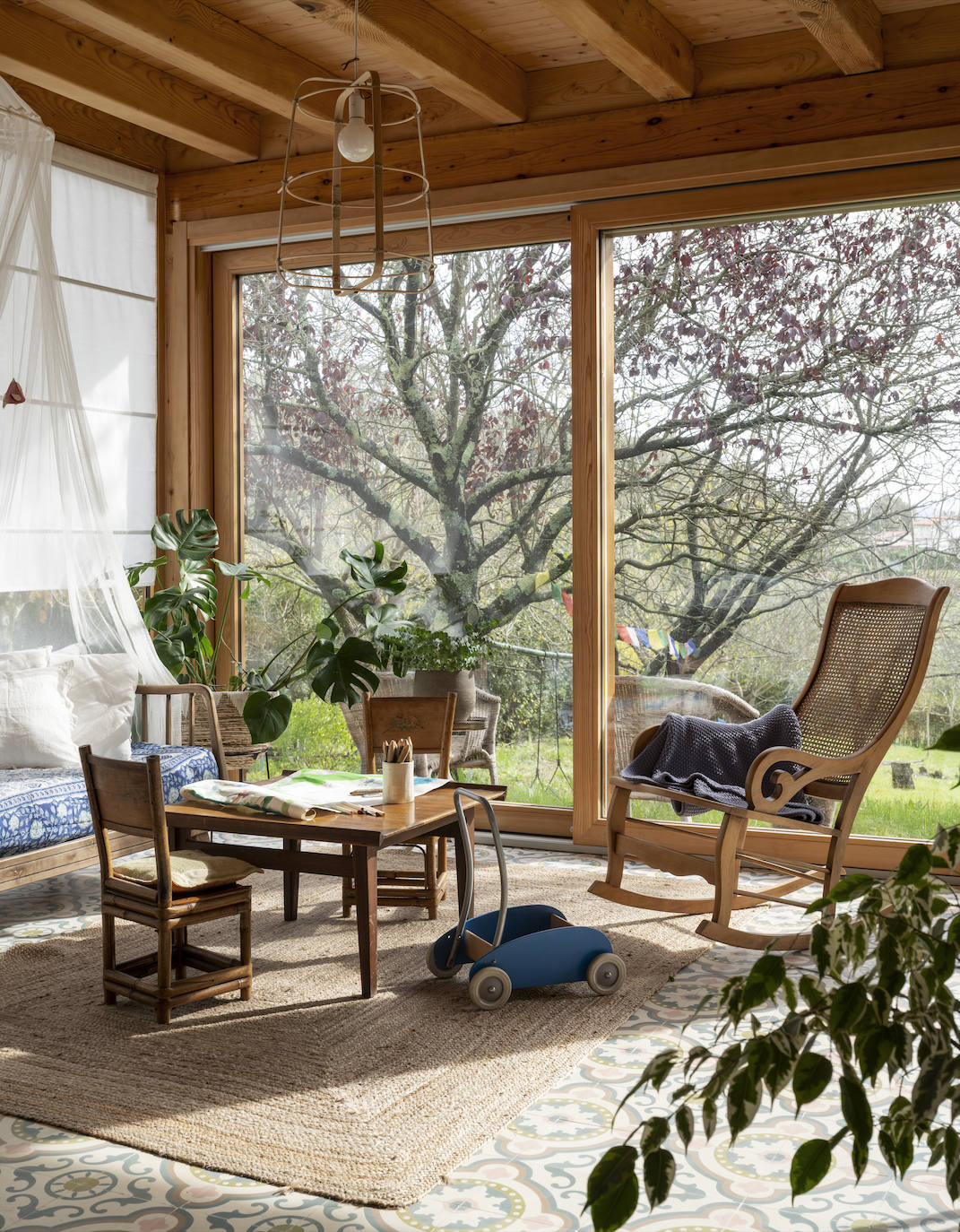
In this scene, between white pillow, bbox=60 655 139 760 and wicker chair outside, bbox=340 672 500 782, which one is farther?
wicker chair outside, bbox=340 672 500 782

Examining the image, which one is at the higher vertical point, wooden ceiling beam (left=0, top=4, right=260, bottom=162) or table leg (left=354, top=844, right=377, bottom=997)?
wooden ceiling beam (left=0, top=4, right=260, bottom=162)

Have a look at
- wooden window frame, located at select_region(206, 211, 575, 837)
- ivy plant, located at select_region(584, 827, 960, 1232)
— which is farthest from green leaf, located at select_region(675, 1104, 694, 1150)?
wooden window frame, located at select_region(206, 211, 575, 837)

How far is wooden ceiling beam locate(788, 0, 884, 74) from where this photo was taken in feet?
12.9

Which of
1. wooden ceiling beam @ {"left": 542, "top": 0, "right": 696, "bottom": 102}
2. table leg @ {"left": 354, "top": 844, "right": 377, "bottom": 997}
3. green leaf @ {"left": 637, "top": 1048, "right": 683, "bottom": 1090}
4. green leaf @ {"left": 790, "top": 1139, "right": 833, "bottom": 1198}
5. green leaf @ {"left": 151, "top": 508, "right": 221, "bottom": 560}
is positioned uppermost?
wooden ceiling beam @ {"left": 542, "top": 0, "right": 696, "bottom": 102}

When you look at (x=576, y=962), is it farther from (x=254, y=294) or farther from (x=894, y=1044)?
(x=254, y=294)

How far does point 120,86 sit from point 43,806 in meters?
2.92

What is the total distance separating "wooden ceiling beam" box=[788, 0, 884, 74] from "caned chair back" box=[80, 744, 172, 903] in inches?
122

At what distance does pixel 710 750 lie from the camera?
410cm

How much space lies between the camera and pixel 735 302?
4.80 meters

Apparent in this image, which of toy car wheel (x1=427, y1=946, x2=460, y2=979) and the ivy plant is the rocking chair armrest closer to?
toy car wheel (x1=427, y1=946, x2=460, y2=979)

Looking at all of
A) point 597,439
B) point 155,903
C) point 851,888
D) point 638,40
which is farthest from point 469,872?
point 638,40

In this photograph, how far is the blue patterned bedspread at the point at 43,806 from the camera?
12.2 ft

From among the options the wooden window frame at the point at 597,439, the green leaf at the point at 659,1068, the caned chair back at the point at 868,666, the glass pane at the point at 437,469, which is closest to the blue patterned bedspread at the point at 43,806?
the glass pane at the point at 437,469

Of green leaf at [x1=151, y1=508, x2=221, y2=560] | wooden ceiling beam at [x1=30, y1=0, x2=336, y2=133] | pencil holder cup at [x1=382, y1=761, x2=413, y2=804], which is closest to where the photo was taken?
pencil holder cup at [x1=382, y1=761, x2=413, y2=804]
